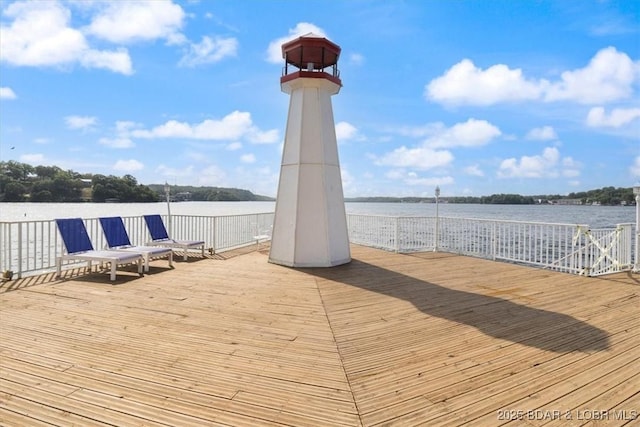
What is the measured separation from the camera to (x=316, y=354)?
8.55 feet

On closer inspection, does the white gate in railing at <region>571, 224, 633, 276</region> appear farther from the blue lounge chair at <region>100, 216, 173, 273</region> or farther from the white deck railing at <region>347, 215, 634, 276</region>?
the blue lounge chair at <region>100, 216, 173, 273</region>

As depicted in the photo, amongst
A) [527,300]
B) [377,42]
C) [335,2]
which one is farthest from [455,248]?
[335,2]

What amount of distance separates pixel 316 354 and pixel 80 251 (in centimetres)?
492

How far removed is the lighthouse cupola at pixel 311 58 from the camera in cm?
647

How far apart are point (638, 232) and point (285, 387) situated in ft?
23.1

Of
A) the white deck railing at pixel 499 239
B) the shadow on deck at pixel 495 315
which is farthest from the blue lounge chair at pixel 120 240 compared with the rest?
the white deck railing at pixel 499 239

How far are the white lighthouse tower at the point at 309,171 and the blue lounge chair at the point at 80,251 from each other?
8.60ft

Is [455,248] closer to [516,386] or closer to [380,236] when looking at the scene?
[380,236]

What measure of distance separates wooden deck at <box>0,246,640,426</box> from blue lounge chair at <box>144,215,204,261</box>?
227 cm

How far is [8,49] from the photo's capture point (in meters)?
7.08

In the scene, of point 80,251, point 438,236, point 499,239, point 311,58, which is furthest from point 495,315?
point 80,251

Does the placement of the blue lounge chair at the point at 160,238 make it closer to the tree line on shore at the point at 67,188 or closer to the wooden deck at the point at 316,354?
the wooden deck at the point at 316,354

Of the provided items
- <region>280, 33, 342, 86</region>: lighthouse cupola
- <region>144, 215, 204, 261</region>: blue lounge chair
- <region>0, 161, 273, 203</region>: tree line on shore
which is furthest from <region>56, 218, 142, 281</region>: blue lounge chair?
<region>0, 161, 273, 203</region>: tree line on shore

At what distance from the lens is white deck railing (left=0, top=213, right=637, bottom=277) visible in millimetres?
6102
